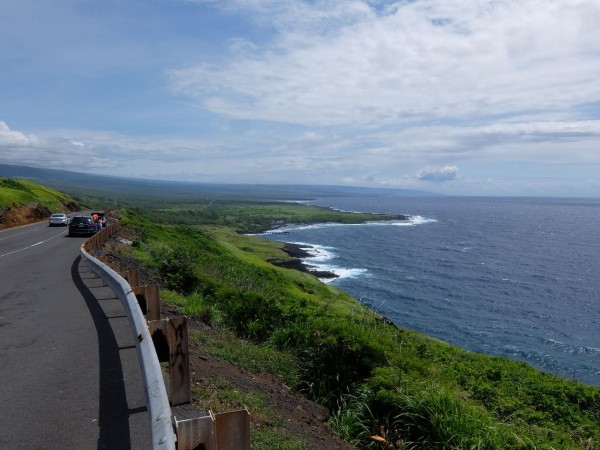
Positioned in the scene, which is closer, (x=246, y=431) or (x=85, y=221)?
(x=246, y=431)

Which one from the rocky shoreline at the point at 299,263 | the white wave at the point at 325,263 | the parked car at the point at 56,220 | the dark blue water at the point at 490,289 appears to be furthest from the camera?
the white wave at the point at 325,263

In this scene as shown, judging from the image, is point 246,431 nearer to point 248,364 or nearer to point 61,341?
point 248,364

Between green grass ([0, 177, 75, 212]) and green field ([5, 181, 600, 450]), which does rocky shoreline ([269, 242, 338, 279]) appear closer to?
green grass ([0, 177, 75, 212])

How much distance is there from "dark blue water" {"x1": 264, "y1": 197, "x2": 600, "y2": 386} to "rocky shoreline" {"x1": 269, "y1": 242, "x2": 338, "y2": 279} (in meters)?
2.54

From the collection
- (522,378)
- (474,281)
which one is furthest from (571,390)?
(474,281)

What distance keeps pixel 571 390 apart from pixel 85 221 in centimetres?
3216

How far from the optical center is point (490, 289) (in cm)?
5444

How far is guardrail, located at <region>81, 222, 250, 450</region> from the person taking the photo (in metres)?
3.20

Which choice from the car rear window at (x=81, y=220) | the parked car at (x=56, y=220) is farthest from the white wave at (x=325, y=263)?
the car rear window at (x=81, y=220)

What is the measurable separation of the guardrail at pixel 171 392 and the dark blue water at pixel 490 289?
3039cm

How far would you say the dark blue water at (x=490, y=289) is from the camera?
35938 mm

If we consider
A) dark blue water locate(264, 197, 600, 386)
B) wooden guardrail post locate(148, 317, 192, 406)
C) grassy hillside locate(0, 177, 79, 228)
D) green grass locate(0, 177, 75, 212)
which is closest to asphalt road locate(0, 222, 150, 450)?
wooden guardrail post locate(148, 317, 192, 406)

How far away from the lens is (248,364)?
9086 mm

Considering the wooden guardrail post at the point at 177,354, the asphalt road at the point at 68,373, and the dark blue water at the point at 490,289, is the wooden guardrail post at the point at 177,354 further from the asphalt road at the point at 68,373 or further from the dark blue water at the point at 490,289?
the dark blue water at the point at 490,289
